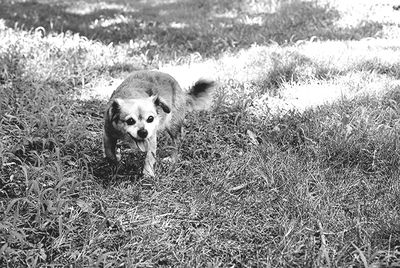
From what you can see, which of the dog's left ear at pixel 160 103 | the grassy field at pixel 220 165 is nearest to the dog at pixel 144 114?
the dog's left ear at pixel 160 103

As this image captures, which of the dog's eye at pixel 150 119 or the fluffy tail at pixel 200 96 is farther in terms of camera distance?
the fluffy tail at pixel 200 96

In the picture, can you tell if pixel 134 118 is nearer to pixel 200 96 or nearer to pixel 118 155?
pixel 118 155

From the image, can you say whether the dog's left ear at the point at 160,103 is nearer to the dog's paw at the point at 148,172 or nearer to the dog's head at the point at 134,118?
the dog's head at the point at 134,118

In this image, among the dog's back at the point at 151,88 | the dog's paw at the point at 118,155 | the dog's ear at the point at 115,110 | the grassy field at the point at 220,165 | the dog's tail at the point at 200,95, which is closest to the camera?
the grassy field at the point at 220,165

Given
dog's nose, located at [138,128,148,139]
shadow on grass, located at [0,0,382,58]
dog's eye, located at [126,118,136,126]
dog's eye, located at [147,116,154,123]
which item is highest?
dog's eye, located at [126,118,136,126]

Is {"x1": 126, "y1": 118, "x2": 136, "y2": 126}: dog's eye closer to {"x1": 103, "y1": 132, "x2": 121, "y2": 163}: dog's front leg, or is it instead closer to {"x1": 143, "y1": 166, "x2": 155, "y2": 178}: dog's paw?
{"x1": 103, "y1": 132, "x2": 121, "y2": 163}: dog's front leg

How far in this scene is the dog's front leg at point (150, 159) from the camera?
4121 mm

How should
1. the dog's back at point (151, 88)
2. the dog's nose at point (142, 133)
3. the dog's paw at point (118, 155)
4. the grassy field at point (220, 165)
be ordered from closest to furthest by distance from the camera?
the grassy field at point (220, 165) < the dog's nose at point (142, 133) < the dog's paw at point (118, 155) < the dog's back at point (151, 88)

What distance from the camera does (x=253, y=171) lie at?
4.01 metres

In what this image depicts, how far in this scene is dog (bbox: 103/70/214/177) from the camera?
13.4 ft

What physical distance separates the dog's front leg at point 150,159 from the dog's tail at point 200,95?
109cm

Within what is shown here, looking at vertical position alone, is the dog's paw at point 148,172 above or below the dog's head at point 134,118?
below

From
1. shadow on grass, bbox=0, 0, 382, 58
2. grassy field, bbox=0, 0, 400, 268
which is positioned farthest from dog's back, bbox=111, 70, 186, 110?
shadow on grass, bbox=0, 0, 382, 58

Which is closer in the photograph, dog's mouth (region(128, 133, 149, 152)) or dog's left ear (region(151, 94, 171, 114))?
dog's mouth (region(128, 133, 149, 152))
